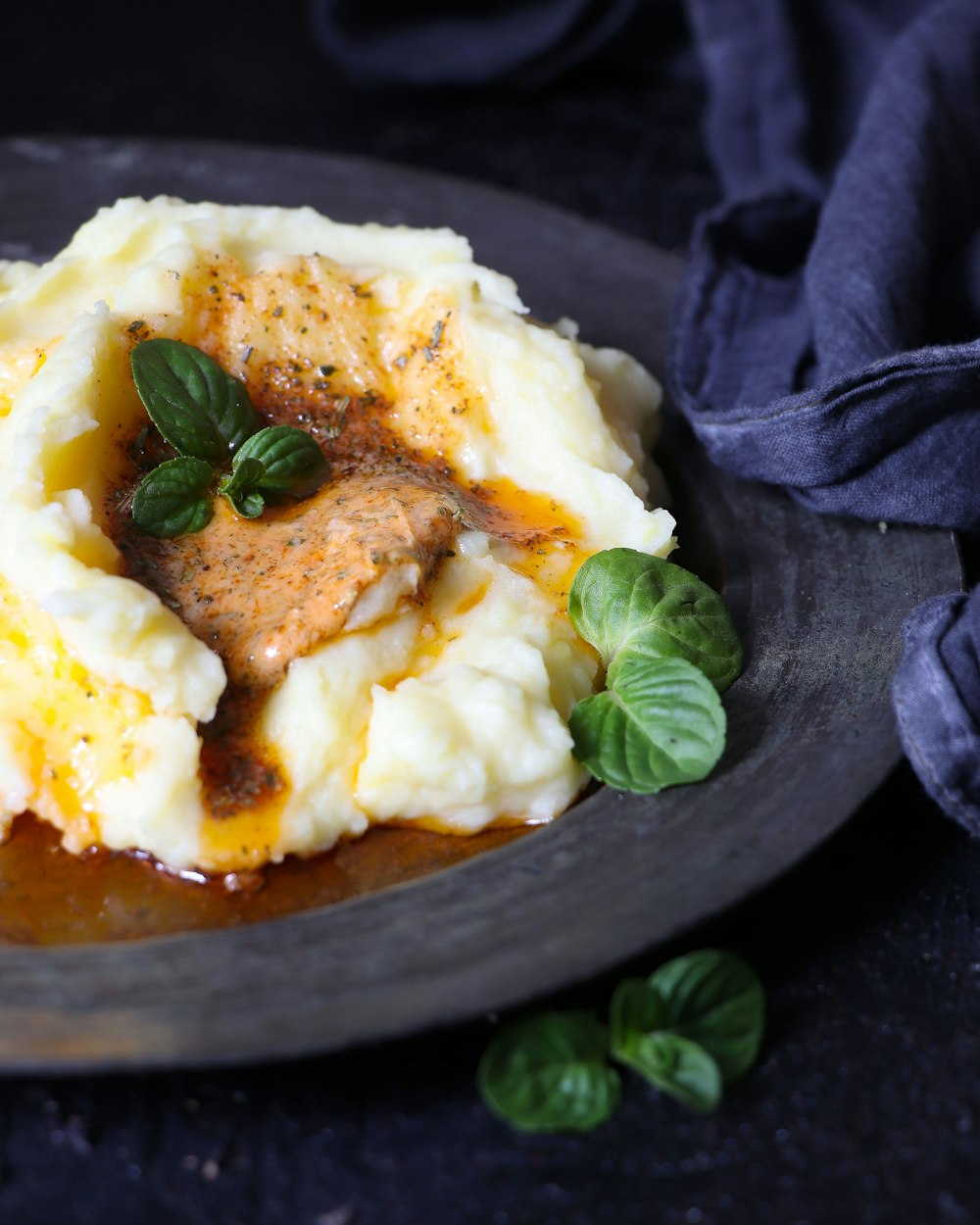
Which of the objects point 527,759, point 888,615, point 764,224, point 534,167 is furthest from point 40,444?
point 534,167

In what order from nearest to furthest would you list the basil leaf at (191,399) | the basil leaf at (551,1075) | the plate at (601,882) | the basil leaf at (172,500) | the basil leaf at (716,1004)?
the plate at (601,882) → the basil leaf at (551,1075) → the basil leaf at (716,1004) → the basil leaf at (172,500) → the basil leaf at (191,399)

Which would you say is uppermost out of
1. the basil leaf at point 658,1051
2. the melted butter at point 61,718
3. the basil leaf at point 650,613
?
the basil leaf at point 650,613

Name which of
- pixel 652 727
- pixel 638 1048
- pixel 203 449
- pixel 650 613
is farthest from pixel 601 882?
pixel 203 449

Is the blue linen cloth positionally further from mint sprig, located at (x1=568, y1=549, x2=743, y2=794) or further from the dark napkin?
mint sprig, located at (x1=568, y1=549, x2=743, y2=794)

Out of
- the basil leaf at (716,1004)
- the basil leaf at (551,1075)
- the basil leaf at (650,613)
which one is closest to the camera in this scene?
the basil leaf at (551,1075)

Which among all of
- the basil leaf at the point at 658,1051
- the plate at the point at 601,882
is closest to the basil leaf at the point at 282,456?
the plate at the point at 601,882

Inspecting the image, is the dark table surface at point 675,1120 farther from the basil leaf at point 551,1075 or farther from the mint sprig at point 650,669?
the mint sprig at point 650,669

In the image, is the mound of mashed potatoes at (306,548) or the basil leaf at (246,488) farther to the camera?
the basil leaf at (246,488)

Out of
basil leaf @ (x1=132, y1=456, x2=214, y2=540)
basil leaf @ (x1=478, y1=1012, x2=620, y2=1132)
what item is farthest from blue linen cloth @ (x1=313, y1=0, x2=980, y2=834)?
basil leaf @ (x1=132, y1=456, x2=214, y2=540)
